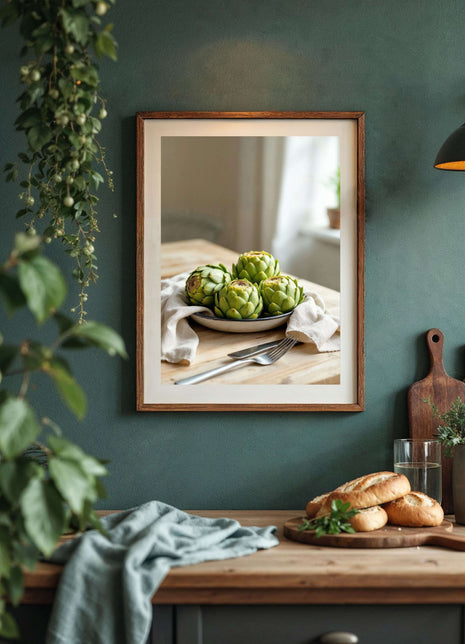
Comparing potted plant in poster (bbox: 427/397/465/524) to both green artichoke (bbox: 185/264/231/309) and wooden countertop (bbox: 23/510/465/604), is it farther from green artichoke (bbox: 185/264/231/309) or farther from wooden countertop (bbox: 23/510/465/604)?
green artichoke (bbox: 185/264/231/309)

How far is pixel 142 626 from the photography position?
144 cm

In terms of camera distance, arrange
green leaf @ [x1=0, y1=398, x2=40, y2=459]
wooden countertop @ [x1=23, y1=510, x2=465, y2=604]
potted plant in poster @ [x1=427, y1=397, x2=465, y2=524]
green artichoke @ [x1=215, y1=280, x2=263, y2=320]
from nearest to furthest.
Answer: green leaf @ [x1=0, y1=398, x2=40, y2=459] < wooden countertop @ [x1=23, y1=510, x2=465, y2=604] < potted plant in poster @ [x1=427, y1=397, x2=465, y2=524] < green artichoke @ [x1=215, y1=280, x2=263, y2=320]

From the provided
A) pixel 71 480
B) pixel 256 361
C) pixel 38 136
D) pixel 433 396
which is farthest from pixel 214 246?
pixel 71 480

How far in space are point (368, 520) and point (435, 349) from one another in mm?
645

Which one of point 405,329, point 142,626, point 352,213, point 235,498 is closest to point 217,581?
point 142,626

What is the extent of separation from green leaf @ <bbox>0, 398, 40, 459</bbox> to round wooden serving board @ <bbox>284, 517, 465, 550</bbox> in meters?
0.92

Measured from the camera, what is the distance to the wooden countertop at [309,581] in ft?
4.98

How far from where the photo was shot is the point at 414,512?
177cm

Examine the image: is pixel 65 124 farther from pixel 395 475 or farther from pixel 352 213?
pixel 395 475

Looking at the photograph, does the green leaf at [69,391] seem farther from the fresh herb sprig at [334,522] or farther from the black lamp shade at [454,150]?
the black lamp shade at [454,150]

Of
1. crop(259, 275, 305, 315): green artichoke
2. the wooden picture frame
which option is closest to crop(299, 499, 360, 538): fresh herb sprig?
the wooden picture frame

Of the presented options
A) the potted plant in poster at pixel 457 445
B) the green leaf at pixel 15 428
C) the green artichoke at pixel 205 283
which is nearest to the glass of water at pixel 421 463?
the potted plant in poster at pixel 457 445

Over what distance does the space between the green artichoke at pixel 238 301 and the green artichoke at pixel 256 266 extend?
1.1 inches

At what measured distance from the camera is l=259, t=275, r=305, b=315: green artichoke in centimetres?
211
